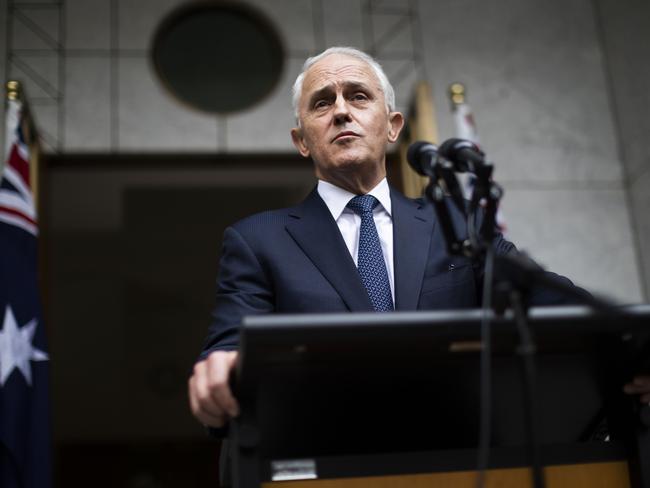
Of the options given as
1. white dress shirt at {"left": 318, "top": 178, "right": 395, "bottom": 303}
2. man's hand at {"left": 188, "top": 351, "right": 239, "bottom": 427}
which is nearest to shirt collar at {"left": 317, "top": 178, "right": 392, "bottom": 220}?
white dress shirt at {"left": 318, "top": 178, "right": 395, "bottom": 303}

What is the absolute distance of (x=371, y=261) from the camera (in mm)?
1962

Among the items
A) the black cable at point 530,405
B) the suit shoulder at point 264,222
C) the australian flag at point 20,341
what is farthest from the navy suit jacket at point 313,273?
the australian flag at point 20,341

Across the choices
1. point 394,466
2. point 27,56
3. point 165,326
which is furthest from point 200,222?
point 394,466

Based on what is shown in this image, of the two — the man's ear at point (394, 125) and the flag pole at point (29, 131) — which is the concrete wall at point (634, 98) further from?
the flag pole at point (29, 131)

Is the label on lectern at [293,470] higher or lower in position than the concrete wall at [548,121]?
lower

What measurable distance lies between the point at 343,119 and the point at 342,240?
40 cm

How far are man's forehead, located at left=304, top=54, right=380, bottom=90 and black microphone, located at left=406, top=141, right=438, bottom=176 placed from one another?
0.76 m

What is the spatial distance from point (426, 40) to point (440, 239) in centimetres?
339

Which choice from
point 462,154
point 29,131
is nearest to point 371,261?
point 462,154

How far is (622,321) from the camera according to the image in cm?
131

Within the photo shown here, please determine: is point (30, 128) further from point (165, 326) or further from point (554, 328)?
point (554, 328)

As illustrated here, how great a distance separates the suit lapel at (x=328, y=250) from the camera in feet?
5.98

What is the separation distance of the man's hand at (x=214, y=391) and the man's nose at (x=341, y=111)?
0.96 meters

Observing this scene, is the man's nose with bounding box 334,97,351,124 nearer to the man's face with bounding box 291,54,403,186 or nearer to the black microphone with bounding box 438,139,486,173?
the man's face with bounding box 291,54,403,186
